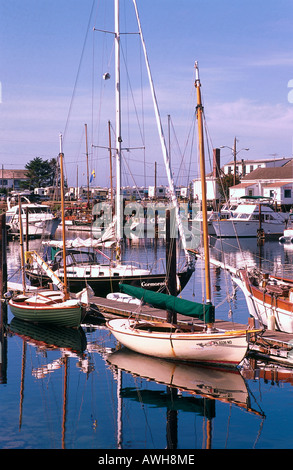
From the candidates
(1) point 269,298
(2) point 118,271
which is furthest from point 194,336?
(2) point 118,271

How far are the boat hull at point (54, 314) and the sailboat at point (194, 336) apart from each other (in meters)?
4.40

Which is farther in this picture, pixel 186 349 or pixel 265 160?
pixel 265 160

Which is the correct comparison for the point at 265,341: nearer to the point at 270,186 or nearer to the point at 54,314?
the point at 54,314

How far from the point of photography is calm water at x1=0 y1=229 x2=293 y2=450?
1636 centimetres

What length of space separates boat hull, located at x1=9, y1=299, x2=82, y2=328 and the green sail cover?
13.7ft

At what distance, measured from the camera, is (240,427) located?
56.4 ft

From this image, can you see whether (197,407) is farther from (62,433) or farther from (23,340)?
(23,340)

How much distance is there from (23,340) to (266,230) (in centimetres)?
6341

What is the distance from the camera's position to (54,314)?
2988 centimetres

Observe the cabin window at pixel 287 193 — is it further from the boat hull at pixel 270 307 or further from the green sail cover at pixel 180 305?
the green sail cover at pixel 180 305

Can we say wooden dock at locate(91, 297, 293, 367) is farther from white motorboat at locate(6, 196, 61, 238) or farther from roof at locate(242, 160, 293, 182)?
roof at locate(242, 160, 293, 182)

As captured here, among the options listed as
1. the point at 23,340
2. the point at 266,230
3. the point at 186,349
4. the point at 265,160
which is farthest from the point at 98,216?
the point at 186,349

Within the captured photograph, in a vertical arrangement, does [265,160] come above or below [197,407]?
above

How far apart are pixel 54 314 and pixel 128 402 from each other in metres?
11.4
